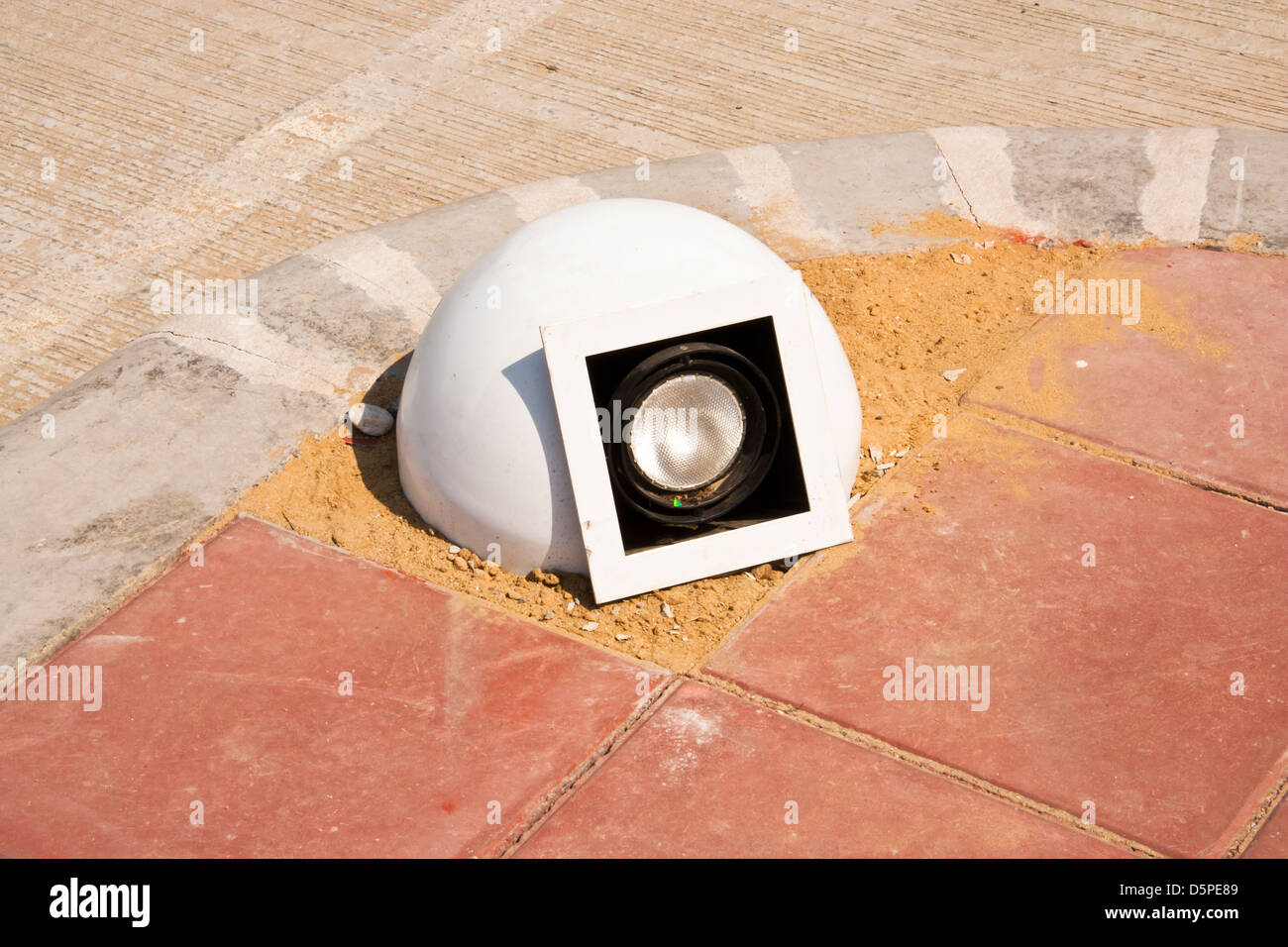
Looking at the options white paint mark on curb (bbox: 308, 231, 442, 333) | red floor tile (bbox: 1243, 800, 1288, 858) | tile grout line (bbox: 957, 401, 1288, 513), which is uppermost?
white paint mark on curb (bbox: 308, 231, 442, 333)

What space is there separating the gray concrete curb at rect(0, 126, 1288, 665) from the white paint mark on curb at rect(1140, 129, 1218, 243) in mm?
11

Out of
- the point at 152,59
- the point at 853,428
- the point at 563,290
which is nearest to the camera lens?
the point at 563,290

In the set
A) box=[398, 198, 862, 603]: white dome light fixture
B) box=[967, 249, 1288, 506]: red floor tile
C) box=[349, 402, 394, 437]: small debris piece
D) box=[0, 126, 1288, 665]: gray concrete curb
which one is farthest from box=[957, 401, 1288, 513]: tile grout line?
box=[349, 402, 394, 437]: small debris piece

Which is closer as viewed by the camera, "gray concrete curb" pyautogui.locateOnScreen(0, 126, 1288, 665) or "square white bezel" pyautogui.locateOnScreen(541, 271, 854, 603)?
"square white bezel" pyautogui.locateOnScreen(541, 271, 854, 603)

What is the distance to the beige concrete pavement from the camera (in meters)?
6.34

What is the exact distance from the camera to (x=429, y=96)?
7.28 m

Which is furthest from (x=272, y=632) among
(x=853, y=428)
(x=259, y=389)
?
(x=853, y=428)

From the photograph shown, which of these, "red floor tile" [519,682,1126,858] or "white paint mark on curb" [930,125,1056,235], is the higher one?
"white paint mark on curb" [930,125,1056,235]

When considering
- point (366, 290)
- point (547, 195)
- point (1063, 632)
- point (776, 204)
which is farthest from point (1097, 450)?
point (366, 290)

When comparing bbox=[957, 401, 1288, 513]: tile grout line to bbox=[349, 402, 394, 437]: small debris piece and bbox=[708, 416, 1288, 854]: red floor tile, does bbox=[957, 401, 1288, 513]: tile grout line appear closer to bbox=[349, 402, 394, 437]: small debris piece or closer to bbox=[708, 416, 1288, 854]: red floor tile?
bbox=[708, 416, 1288, 854]: red floor tile

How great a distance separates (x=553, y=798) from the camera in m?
3.69

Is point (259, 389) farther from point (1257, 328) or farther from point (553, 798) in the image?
point (1257, 328)

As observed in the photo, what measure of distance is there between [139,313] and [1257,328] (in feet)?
15.1

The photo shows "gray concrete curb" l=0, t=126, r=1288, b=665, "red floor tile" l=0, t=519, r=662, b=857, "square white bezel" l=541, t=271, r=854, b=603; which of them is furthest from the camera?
"gray concrete curb" l=0, t=126, r=1288, b=665
